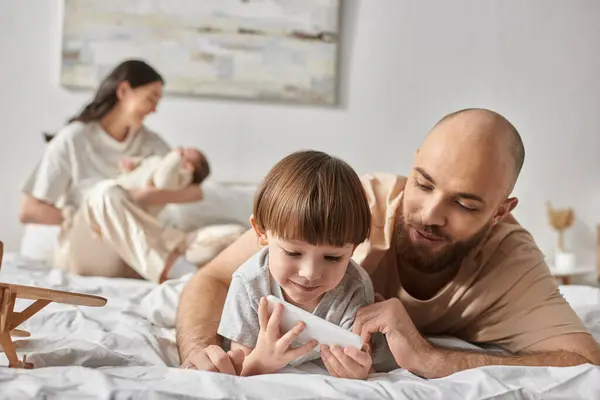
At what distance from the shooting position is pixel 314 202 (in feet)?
3.69

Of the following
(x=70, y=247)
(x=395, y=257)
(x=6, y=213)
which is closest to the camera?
(x=395, y=257)

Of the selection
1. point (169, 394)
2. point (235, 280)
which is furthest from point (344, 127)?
point (169, 394)

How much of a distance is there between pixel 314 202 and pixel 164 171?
71.4 inches

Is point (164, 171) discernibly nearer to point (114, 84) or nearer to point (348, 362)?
point (114, 84)

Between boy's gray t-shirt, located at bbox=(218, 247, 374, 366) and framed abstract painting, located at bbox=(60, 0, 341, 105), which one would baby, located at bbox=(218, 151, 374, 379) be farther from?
framed abstract painting, located at bbox=(60, 0, 341, 105)

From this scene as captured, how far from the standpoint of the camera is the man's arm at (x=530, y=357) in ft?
4.15

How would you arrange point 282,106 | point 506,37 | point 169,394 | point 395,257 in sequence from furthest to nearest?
point 506,37 → point 282,106 → point 395,257 → point 169,394

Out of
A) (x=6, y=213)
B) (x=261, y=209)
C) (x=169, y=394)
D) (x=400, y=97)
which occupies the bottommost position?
(x=6, y=213)

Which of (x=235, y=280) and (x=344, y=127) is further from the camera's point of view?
(x=344, y=127)

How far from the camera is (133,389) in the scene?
0.97m

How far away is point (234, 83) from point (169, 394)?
2.96 m

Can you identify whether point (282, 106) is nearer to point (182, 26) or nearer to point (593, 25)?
point (182, 26)

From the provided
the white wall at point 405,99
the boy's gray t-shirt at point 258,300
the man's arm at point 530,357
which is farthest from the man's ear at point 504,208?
the white wall at point 405,99

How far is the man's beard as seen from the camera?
4.75 ft
